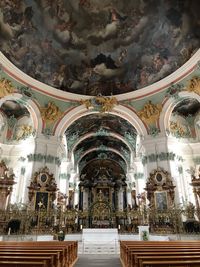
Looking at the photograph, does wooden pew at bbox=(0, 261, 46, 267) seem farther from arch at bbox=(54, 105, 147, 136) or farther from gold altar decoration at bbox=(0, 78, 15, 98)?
arch at bbox=(54, 105, 147, 136)

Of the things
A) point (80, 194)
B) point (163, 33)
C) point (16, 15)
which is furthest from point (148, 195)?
point (80, 194)

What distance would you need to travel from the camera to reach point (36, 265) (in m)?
3.04

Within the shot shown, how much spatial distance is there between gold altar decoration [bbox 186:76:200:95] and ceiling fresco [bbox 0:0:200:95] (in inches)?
65.3

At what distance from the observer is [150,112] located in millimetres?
19500

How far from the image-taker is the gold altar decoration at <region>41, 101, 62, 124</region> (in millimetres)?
19141

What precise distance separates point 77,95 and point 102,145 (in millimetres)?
11731

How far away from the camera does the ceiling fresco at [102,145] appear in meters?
28.9

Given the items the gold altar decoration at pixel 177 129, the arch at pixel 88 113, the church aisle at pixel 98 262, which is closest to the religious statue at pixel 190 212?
the arch at pixel 88 113

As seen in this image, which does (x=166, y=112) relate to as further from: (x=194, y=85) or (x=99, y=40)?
(x=99, y=40)

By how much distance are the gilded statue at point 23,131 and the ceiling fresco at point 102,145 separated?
372 inches

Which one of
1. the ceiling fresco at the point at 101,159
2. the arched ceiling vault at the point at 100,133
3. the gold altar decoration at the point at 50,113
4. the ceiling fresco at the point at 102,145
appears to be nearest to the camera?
the gold altar decoration at the point at 50,113

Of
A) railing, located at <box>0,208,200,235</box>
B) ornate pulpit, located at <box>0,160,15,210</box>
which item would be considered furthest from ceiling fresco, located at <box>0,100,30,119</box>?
railing, located at <box>0,208,200,235</box>

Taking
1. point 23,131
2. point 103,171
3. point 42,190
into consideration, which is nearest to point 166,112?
point 42,190

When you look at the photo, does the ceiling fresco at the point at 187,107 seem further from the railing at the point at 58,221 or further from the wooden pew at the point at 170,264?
the wooden pew at the point at 170,264
